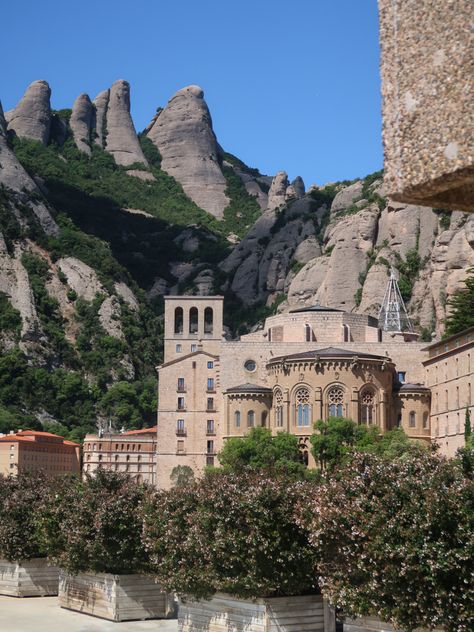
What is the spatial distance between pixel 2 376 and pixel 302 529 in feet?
452

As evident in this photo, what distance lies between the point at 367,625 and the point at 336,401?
2389 inches

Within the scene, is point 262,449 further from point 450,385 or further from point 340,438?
point 450,385

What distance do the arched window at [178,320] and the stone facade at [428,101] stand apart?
4285 inches

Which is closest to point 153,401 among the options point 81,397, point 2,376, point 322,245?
point 81,397

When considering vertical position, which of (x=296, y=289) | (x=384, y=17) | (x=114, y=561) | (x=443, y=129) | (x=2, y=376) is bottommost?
(x=114, y=561)

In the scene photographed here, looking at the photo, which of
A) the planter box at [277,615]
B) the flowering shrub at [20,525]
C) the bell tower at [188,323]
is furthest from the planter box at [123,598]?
the bell tower at [188,323]

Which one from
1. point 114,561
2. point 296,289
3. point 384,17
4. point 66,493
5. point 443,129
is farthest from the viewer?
point 296,289

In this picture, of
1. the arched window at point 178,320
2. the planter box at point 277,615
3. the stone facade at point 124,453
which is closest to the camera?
the planter box at point 277,615

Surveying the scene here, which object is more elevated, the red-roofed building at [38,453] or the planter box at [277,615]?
the red-roofed building at [38,453]

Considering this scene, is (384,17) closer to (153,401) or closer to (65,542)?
(65,542)

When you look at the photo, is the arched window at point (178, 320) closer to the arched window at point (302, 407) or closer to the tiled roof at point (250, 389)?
the tiled roof at point (250, 389)

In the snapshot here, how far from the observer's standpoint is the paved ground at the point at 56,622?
3878 cm

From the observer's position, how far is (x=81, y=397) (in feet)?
559

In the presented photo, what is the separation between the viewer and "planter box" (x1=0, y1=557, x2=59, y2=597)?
160 feet
